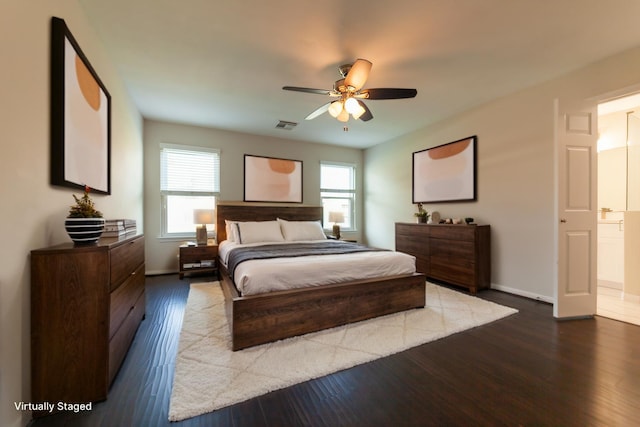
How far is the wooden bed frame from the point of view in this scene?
208 cm

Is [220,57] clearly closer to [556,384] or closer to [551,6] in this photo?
[551,6]

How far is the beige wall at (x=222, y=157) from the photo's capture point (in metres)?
4.45

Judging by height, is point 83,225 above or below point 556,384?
above

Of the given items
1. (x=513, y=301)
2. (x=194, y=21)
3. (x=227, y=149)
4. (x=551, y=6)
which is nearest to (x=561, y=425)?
(x=513, y=301)

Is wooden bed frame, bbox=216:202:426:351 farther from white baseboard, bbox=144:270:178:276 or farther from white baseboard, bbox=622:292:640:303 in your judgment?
white baseboard, bbox=622:292:640:303

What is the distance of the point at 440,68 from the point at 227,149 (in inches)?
150

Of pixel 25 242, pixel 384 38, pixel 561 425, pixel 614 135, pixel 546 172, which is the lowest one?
pixel 561 425

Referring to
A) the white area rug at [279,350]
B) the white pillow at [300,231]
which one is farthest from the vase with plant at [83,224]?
the white pillow at [300,231]

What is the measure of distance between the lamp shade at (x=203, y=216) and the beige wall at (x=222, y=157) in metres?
0.58

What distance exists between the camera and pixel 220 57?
2.62m

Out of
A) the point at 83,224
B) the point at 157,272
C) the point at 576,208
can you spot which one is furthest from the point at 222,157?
the point at 576,208

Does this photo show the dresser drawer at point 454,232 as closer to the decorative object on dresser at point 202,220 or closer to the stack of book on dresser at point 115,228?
the decorative object on dresser at point 202,220

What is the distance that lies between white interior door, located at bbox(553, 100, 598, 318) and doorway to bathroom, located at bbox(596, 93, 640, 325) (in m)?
0.82

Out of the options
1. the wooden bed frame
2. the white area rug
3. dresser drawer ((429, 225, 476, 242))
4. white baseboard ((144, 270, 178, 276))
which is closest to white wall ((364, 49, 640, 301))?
dresser drawer ((429, 225, 476, 242))
